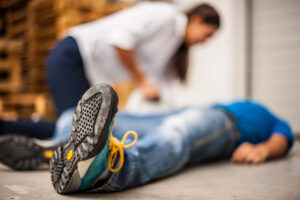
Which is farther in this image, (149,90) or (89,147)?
(149,90)

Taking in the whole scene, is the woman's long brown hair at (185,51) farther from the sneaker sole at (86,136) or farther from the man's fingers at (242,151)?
the sneaker sole at (86,136)

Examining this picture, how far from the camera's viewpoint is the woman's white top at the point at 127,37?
65.6 inches

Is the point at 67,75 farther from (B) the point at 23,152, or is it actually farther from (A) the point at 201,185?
(A) the point at 201,185

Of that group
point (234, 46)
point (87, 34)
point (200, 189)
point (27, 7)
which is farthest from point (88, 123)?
point (234, 46)

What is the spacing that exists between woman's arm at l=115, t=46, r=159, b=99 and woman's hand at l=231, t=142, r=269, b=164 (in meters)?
0.60

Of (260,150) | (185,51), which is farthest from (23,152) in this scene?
(185,51)

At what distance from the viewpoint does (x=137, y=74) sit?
1.75 m

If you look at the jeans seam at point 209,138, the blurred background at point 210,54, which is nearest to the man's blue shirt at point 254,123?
the jeans seam at point 209,138

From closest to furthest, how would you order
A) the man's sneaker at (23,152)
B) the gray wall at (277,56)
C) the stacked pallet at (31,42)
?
the man's sneaker at (23,152), the stacked pallet at (31,42), the gray wall at (277,56)

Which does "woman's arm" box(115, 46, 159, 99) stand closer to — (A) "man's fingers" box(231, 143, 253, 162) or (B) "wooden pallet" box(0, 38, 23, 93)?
(A) "man's fingers" box(231, 143, 253, 162)

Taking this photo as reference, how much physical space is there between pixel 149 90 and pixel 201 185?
2.64 feet

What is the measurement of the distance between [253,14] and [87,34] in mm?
2579

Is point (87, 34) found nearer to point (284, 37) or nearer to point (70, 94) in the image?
point (70, 94)

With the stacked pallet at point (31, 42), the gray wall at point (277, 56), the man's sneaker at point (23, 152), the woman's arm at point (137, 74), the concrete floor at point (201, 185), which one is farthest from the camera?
the gray wall at point (277, 56)
